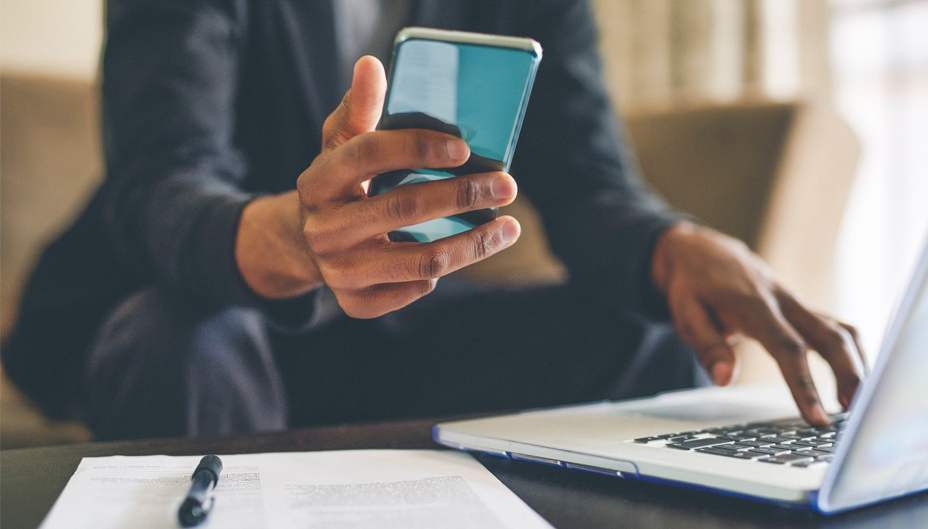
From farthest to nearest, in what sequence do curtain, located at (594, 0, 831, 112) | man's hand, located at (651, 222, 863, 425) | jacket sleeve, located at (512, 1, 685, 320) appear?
curtain, located at (594, 0, 831, 112) → jacket sleeve, located at (512, 1, 685, 320) → man's hand, located at (651, 222, 863, 425)

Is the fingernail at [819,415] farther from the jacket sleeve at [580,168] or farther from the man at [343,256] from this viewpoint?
the jacket sleeve at [580,168]

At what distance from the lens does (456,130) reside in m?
0.36

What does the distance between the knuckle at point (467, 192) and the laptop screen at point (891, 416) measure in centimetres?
21

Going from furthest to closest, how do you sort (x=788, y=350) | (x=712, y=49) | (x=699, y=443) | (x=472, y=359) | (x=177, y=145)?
(x=712, y=49), (x=472, y=359), (x=177, y=145), (x=788, y=350), (x=699, y=443)

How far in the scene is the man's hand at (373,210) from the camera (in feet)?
1.15

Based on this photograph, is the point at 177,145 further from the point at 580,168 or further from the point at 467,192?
the point at 580,168

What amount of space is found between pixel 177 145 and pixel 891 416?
2.12ft

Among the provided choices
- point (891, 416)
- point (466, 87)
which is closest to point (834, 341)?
point (891, 416)

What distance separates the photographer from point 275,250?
0.49 metres

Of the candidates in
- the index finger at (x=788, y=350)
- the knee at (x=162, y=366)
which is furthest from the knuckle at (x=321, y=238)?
the index finger at (x=788, y=350)

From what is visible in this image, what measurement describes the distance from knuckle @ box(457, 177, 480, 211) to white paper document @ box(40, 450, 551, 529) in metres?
Result: 0.16

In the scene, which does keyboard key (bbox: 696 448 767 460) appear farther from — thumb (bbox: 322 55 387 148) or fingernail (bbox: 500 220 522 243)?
thumb (bbox: 322 55 387 148)

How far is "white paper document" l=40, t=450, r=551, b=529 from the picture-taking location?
0.28 m

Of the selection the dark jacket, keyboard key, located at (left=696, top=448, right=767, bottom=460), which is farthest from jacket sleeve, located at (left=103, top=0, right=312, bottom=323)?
keyboard key, located at (left=696, top=448, right=767, bottom=460)
